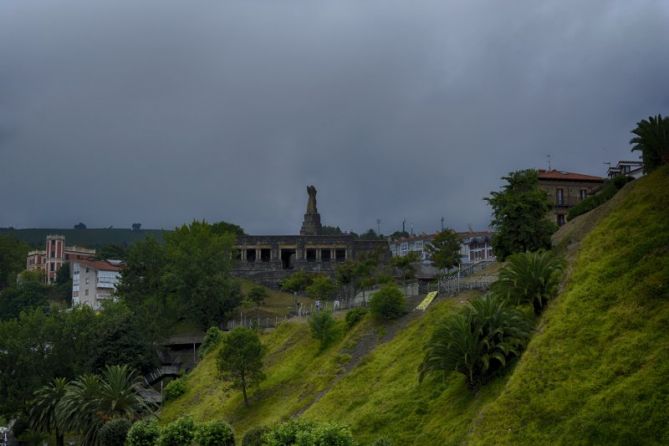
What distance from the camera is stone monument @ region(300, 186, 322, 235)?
404 feet

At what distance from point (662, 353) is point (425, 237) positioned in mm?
105624

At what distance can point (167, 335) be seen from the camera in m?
83.3

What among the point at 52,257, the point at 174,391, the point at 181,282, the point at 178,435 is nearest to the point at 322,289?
the point at 181,282

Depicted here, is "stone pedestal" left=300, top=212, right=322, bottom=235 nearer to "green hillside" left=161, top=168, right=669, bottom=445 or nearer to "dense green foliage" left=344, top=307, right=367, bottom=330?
"dense green foliage" left=344, top=307, right=367, bottom=330

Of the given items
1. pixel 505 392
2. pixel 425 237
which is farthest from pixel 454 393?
pixel 425 237

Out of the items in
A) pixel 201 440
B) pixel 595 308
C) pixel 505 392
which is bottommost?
pixel 201 440

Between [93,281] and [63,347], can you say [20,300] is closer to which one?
[93,281]

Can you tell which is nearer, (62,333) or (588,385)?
(588,385)

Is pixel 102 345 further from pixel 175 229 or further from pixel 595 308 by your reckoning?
pixel 595 308

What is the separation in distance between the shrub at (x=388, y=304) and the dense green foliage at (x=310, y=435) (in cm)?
2045

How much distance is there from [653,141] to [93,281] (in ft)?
363

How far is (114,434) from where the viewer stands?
5009 cm

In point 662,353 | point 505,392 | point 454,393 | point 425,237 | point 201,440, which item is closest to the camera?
point 662,353

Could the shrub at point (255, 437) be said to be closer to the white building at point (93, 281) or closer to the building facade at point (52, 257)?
the white building at point (93, 281)
